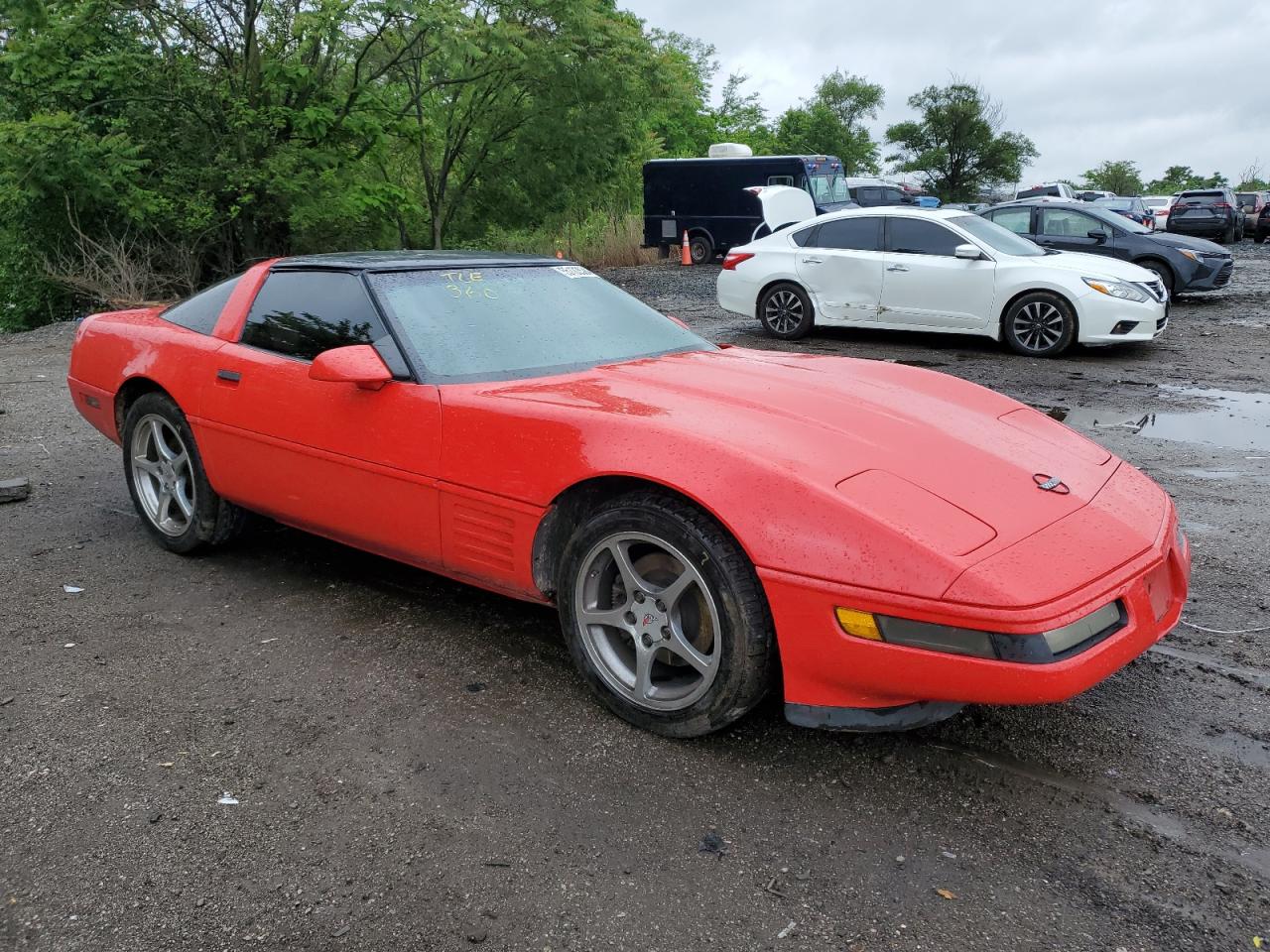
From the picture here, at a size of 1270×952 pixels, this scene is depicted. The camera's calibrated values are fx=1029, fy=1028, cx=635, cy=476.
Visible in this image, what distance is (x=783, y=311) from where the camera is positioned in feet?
39.2

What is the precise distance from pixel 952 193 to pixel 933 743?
55.4 meters

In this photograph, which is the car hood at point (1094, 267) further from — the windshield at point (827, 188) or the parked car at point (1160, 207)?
the parked car at point (1160, 207)

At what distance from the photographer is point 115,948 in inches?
85.0

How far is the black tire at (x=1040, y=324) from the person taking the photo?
10.3 m

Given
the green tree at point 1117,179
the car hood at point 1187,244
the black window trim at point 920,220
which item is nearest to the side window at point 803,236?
the black window trim at point 920,220

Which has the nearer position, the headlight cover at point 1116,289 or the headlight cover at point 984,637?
the headlight cover at point 984,637

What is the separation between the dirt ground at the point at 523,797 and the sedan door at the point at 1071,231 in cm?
1151

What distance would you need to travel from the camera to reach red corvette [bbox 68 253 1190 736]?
8.36ft

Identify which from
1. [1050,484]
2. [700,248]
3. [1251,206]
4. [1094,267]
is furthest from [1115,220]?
[1251,206]

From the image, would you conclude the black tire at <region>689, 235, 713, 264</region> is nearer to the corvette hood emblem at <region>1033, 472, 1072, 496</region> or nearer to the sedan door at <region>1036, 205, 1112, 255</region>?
the sedan door at <region>1036, 205, 1112, 255</region>

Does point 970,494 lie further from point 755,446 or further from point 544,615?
point 544,615

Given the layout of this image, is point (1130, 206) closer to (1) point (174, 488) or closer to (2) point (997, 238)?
(2) point (997, 238)

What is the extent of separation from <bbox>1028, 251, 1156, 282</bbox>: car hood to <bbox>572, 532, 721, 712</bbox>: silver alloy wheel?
878 centimetres

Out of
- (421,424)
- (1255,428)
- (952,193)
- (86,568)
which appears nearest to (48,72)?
(86,568)
